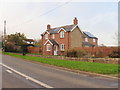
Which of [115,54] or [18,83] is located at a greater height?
[115,54]

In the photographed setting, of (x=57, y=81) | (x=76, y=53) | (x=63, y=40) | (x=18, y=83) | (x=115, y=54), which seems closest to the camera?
(x=18, y=83)

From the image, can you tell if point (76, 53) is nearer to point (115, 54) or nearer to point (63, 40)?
point (115, 54)

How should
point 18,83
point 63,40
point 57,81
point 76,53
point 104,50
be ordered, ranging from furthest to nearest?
point 63,40, point 104,50, point 76,53, point 57,81, point 18,83

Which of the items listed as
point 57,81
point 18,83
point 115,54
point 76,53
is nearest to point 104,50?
point 115,54

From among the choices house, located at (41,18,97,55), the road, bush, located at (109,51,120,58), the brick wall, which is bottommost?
the road

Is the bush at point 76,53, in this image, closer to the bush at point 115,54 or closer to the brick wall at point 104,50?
the brick wall at point 104,50

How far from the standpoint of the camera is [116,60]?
17375mm

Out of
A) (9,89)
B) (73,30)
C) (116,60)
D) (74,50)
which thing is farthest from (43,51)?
(9,89)

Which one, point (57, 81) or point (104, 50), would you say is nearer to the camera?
point (57, 81)

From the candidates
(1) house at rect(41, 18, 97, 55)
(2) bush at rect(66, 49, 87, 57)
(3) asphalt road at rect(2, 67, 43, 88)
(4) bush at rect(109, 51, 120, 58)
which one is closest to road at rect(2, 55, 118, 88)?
(3) asphalt road at rect(2, 67, 43, 88)

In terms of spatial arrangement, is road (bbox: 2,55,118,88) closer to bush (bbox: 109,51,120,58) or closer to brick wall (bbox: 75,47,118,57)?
bush (bbox: 109,51,120,58)

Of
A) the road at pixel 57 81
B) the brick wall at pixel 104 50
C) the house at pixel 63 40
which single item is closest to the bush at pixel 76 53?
the brick wall at pixel 104 50

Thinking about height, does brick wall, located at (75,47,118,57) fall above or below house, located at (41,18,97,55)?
below

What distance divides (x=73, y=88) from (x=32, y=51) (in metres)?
36.8
